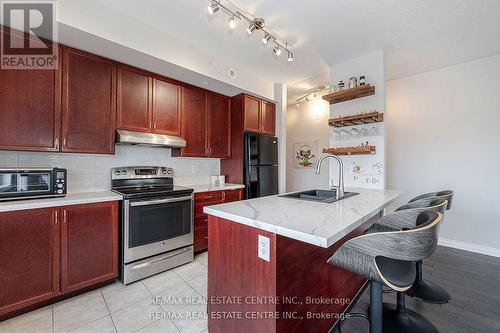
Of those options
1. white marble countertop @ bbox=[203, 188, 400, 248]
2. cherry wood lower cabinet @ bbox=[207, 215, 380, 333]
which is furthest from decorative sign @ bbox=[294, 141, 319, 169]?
cherry wood lower cabinet @ bbox=[207, 215, 380, 333]

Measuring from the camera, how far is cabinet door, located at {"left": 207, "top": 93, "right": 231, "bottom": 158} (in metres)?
3.44

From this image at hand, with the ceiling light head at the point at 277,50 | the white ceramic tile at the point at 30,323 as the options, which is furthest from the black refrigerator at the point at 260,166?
the white ceramic tile at the point at 30,323

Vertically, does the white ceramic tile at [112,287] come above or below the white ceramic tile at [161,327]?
above

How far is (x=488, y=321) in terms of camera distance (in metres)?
1.70

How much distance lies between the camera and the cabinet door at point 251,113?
3.55 meters

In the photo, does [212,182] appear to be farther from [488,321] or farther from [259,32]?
[488,321]

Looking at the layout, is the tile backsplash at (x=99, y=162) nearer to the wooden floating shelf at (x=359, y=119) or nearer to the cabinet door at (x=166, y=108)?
the cabinet door at (x=166, y=108)

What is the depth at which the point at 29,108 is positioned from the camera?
1.94m

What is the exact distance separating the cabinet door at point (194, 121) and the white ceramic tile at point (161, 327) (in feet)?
6.54

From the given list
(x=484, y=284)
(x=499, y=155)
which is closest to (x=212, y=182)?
(x=484, y=284)

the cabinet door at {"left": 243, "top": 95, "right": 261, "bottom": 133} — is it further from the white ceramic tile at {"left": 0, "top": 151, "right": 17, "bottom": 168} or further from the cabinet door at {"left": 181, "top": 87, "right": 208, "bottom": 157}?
the white ceramic tile at {"left": 0, "top": 151, "right": 17, "bottom": 168}

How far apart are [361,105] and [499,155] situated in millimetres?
1942

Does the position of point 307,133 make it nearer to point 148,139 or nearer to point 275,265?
point 148,139

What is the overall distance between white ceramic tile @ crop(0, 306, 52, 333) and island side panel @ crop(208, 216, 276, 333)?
4.33ft
